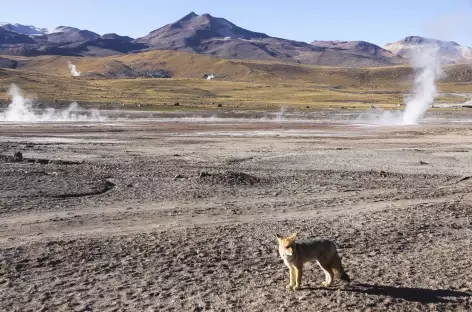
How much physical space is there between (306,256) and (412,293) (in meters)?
1.83

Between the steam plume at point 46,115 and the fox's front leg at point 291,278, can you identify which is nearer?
the fox's front leg at point 291,278

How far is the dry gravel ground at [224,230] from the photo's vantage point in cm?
910

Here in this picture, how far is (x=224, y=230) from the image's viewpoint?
525 inches

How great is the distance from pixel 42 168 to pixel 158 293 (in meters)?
14.4

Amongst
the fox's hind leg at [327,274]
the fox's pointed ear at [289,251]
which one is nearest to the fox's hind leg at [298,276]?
the fox's hind leg at [327,274]

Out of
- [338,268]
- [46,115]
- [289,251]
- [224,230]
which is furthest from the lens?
[46,115]

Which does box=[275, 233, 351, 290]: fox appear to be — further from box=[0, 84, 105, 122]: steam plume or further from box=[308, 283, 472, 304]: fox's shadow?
box=[0, 84, 105, 122]: steam plume

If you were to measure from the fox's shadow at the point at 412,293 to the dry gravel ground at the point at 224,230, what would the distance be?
0.03 metres

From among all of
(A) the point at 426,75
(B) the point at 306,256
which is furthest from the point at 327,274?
(A) the point at 426,75

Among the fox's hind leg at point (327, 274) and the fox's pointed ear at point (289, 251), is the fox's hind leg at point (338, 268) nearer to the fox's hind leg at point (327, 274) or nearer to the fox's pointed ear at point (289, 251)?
the fox's hind leg at point (327, 274)

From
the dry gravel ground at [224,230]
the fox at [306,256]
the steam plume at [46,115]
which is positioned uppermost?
the fox at [306,256]

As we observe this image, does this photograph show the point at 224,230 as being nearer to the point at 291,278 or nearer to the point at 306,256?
the point at 291,278

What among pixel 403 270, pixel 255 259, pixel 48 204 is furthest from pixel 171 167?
pixel 403 270

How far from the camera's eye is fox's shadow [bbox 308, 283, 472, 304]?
898 cm
